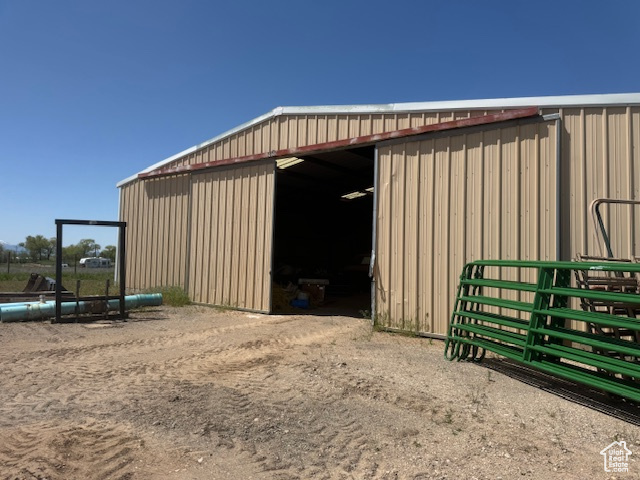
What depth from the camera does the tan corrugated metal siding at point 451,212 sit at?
7.25 meters

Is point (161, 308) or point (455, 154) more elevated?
point (455, 154)

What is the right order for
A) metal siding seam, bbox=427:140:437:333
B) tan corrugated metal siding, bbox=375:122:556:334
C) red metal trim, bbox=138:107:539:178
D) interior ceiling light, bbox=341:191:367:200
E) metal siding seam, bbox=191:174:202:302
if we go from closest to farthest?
1. tan corrugated metal siding, bbox=375:122:556:334
2. red metal trim, bbox=138:107:539:178
3. metal siding seam, bbox=427:140:437:333
4. metal siding seam, bbox=191:174:202:302
5. interior ceiling light, bbox=341:191:367:200

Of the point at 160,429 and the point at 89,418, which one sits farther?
the point at 89,418

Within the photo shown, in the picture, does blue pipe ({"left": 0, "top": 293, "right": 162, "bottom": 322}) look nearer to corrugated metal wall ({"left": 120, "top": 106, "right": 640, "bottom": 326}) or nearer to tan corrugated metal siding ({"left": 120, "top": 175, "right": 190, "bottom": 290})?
tan corrugated metal siding ({"left": 120, "top": 175, "right": 190, "bottom": 290})

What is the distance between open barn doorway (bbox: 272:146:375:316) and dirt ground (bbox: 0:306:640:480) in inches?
232

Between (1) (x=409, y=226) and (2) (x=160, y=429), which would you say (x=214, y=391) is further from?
(1) (x=409, y=226)

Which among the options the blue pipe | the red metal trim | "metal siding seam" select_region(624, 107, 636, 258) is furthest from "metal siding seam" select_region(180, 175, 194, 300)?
"metal siding seam" select_region(624, 107, 636, 258)

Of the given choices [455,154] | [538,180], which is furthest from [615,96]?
[455,154]

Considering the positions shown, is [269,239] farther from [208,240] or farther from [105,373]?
[105,373]

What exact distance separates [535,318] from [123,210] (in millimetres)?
14565

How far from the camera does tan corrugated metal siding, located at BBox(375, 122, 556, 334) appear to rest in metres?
7.25

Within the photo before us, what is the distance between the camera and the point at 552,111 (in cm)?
726

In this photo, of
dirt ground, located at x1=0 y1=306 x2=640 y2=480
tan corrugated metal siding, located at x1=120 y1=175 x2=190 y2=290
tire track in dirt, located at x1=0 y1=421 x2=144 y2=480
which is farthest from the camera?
tan corrugated metal siding, located at x1=120 y1=175 x2=190 y2=290
